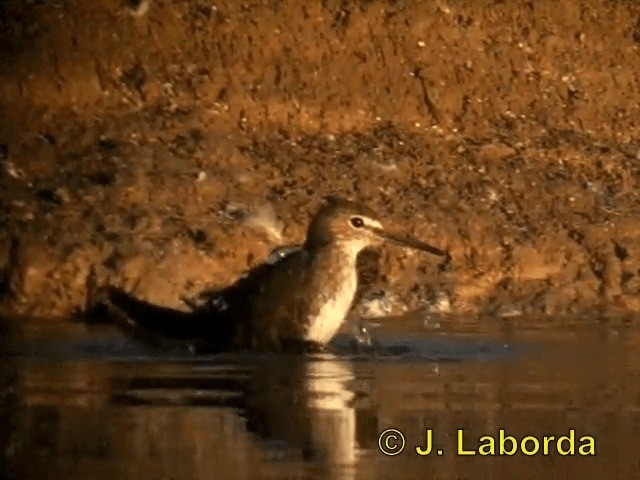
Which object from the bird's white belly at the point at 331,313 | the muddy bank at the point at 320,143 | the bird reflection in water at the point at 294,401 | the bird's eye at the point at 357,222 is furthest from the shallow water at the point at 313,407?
the muddy bank at the point at 320,143

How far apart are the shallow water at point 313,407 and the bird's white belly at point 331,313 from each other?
0.56 feet

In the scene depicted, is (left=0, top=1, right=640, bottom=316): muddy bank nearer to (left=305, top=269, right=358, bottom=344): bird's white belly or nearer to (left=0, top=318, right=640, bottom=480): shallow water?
(left=0, top=318, right=640, bottom=480): shallow water

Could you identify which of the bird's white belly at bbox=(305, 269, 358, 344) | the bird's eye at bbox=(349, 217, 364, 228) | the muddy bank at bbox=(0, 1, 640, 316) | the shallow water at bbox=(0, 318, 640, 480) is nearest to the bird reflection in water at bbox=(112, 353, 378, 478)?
the shallow water at bbox=(0, 318, 640, 480)

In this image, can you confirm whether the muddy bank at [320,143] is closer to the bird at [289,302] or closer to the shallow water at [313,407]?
the shallow water at [313,407]

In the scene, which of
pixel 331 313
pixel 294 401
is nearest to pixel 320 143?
pixel 331 313

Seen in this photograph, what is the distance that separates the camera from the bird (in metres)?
12.9

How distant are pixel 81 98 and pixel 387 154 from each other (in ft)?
9.45

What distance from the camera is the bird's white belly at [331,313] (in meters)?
12.9

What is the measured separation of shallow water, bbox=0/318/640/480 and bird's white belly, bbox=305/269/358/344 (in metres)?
0.17

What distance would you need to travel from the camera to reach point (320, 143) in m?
20.8

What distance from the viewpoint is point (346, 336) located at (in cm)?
1444

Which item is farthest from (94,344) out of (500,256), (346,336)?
(500,256)

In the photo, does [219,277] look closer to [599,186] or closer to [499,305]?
[499,305]

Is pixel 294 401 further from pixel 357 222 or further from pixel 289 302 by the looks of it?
pixel 357 222
